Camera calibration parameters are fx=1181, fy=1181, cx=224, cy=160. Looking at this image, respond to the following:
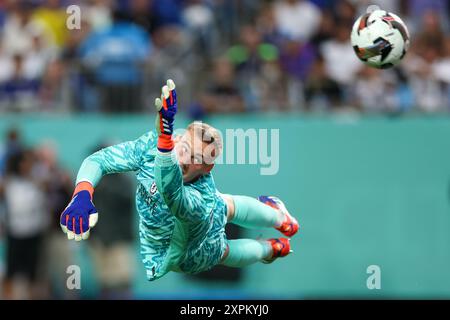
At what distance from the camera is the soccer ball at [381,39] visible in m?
10.8

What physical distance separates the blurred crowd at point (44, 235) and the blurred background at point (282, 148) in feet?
0.07

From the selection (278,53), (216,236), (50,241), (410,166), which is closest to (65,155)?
(50,241)

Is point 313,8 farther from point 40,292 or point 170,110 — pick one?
point 170,110

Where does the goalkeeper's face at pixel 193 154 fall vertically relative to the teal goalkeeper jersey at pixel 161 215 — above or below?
above

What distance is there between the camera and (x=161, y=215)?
9.84 metres

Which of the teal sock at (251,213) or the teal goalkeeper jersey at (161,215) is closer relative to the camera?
the teal goalkeeper jersey at (161,215)

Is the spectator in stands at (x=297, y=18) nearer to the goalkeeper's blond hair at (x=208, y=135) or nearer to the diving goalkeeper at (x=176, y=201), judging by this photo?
the diving goalkeeper at (x=176, y=201)

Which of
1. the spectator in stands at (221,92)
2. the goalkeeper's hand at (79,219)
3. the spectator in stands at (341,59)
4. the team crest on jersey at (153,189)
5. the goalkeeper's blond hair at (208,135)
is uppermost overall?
the spectator in stands at (341,59)

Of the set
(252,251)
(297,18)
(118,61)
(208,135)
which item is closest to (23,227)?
(118,61)

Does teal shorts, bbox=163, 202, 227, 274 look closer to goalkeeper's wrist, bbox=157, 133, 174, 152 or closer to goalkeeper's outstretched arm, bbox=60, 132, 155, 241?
goalkeeper's outstretched arm, bbox=60, 132, 155, 241

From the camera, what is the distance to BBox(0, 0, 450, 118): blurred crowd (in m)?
17.1

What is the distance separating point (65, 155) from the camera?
18125 millimetres

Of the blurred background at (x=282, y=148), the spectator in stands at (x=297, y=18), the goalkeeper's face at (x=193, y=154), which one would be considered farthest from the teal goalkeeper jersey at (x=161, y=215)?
the spectator in stands at (x=297, y=18)
